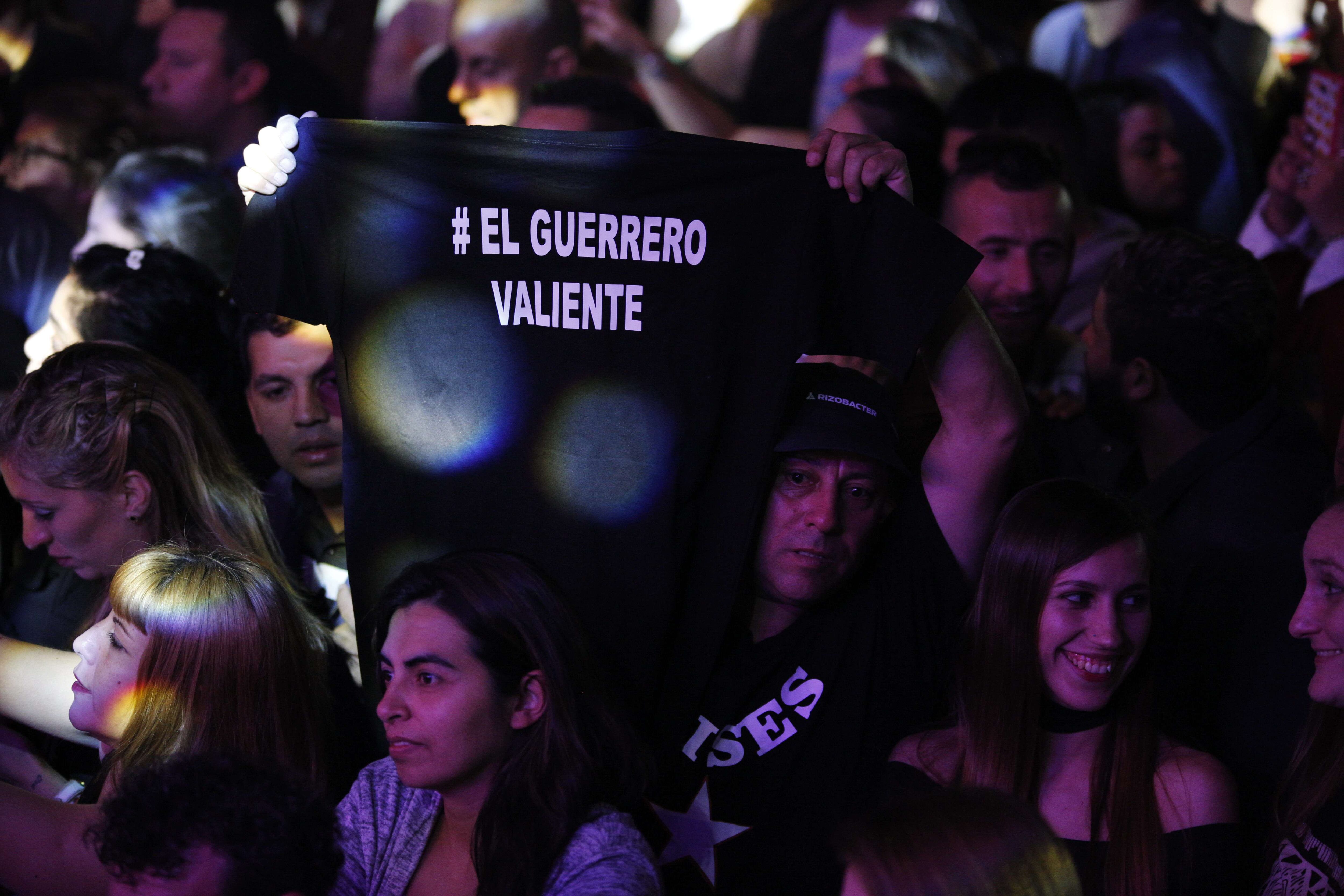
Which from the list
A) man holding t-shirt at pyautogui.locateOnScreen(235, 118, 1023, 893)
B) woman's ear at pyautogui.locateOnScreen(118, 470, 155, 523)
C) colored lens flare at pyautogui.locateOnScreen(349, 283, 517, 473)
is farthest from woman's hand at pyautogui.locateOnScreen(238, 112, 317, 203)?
woman's ear at pyautogui.locateOnScreen(118, 470, 155, 523)

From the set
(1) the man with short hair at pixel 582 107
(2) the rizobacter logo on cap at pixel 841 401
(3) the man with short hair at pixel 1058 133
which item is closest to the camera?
(2) the rizobacter logo on cap at pixel 841 401

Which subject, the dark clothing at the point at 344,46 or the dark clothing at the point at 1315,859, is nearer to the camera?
the dark clothing at the point at 1315,859

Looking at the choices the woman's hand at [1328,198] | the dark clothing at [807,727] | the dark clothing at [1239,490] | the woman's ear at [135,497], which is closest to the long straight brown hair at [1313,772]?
the dark clothing at [1239,490]

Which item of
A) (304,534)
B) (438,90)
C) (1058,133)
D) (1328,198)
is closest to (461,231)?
(304,534)

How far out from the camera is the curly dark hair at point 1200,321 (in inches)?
108

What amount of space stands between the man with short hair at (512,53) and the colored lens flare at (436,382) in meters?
2.71

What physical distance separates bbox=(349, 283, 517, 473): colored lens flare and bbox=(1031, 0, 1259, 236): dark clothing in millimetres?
Answer: 3069

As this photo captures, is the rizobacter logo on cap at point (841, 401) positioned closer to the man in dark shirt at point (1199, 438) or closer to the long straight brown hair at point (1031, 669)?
the long straight brown hair at point (1031, 669)

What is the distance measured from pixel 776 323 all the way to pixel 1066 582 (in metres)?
0.62

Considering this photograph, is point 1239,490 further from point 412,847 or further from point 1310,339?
point 412,847

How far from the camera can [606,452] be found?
2.30 meters

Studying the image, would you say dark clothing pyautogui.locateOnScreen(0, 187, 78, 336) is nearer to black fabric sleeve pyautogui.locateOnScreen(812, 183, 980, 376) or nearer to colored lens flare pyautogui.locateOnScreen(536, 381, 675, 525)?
colored lens flare pyautogui.locateOnScreen(536, 381, 675, 525)

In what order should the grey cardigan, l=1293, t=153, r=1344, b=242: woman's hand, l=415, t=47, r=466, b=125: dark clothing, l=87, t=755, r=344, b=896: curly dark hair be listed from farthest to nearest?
l=415, t=47, r=466, b=125: dark clothing → l=1293, t=153, r=1344, b=242: woman's hand → the grey cardigan → l=87, t=755, r=344, b=896: curly dark hair

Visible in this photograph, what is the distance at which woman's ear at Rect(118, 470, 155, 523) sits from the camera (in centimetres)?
249
